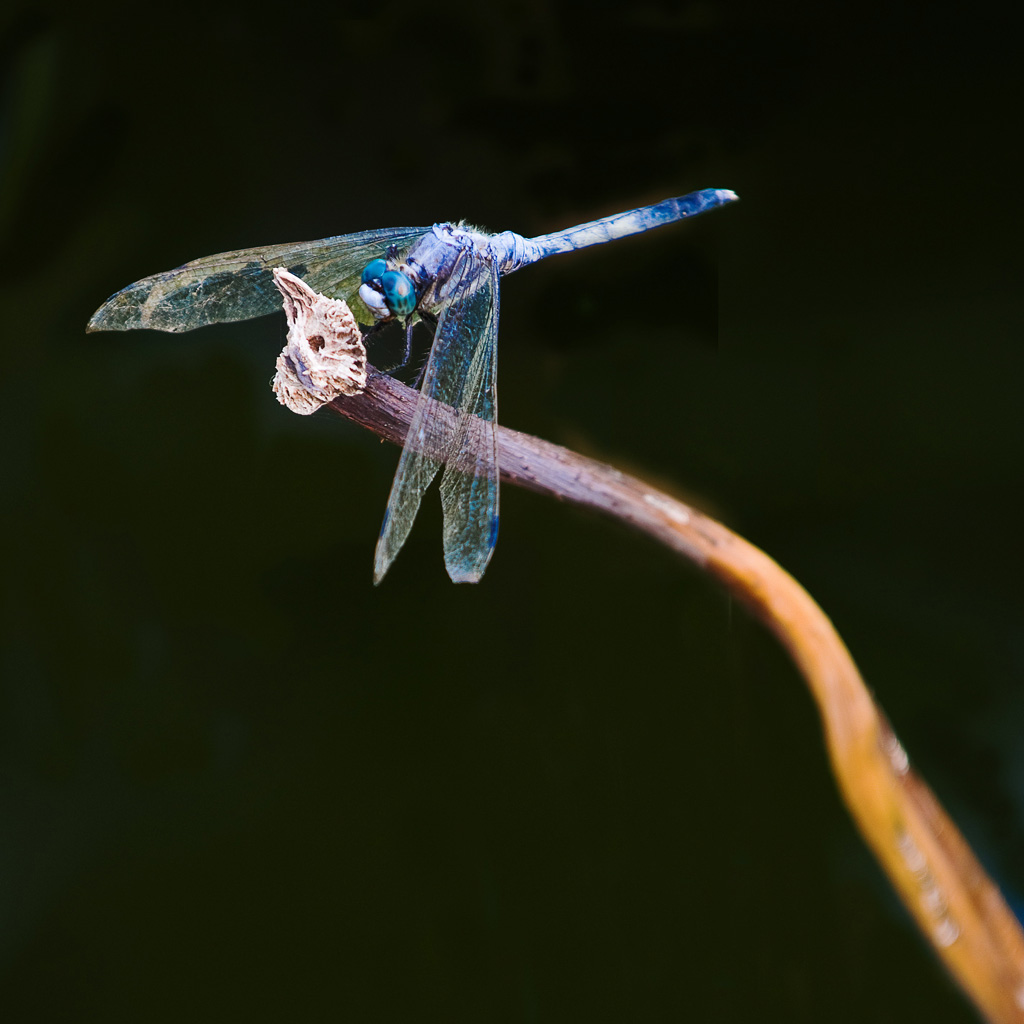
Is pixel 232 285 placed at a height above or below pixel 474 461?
above

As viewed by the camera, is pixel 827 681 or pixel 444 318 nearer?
pixel 827 681

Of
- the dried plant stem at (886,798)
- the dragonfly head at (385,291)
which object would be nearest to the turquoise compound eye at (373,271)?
the dragonfly head at (385,291)

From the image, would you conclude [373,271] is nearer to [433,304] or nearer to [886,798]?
[433,304]

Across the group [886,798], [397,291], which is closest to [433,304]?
[397,291]

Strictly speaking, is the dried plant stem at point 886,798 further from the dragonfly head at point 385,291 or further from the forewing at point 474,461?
the dragonfly head at point 385,291

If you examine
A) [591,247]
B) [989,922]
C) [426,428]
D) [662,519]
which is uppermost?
[591,247]

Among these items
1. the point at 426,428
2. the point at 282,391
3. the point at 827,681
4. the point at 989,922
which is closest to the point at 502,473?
the point at 426,428

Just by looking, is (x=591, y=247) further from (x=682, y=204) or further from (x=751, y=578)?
(x=751, y=578)

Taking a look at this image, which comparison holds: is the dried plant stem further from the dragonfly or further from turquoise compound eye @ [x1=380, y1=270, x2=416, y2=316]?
turquoise compound eye @ [x1=380, y1=270, x2=416, y2=316]
